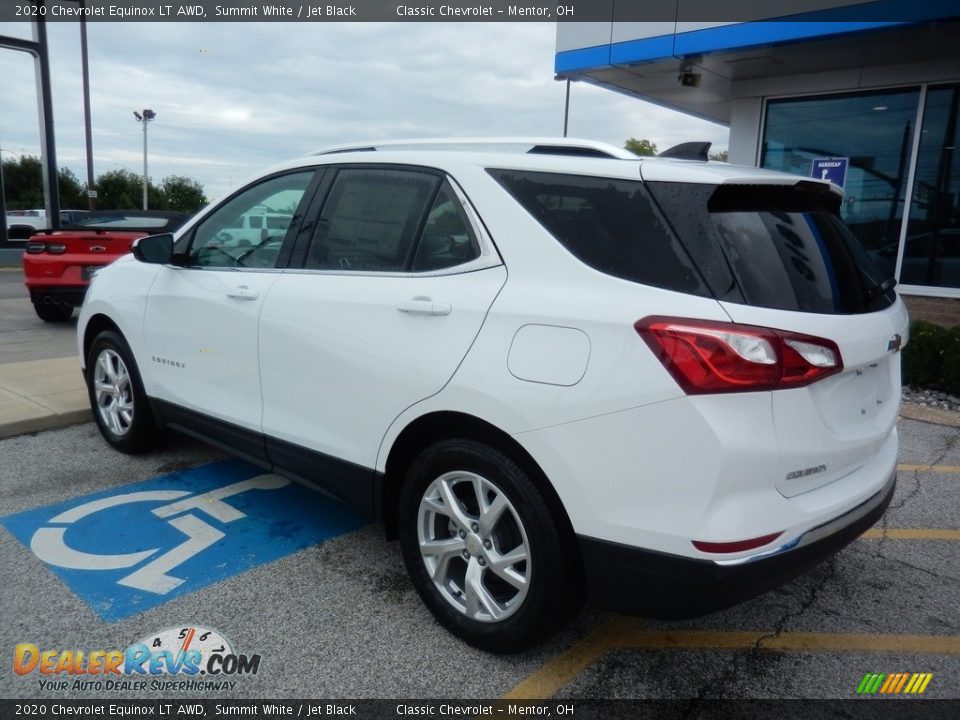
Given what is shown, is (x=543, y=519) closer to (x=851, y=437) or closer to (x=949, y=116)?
(x=851, y=437)

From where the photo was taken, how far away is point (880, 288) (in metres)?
2.58

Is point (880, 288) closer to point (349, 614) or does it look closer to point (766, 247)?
point (766, 247)

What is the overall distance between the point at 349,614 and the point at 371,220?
1616 mm

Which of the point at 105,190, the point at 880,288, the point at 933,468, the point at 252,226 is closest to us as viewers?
the point at 880,288

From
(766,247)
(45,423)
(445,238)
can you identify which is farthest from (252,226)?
(45,423)

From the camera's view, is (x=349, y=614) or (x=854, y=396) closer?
(x=854, y=396)

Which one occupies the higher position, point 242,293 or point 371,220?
point 371,220

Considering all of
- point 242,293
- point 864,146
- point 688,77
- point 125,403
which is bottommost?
point 125,403

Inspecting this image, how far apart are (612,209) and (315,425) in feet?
5.10

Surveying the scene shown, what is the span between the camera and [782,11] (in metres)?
7.66

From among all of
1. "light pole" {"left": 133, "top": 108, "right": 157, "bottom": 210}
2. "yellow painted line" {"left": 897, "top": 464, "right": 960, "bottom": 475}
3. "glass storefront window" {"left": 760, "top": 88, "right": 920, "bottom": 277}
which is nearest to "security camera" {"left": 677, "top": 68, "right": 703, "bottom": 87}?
"glass storefront window" {"left": 760, "top": 88, "right": 920, "bottom": 277}

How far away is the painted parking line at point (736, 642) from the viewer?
2.68m

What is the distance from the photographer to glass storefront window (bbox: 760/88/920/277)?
29.3 feet

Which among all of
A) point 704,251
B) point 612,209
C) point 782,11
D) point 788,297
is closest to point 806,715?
point 788,297
